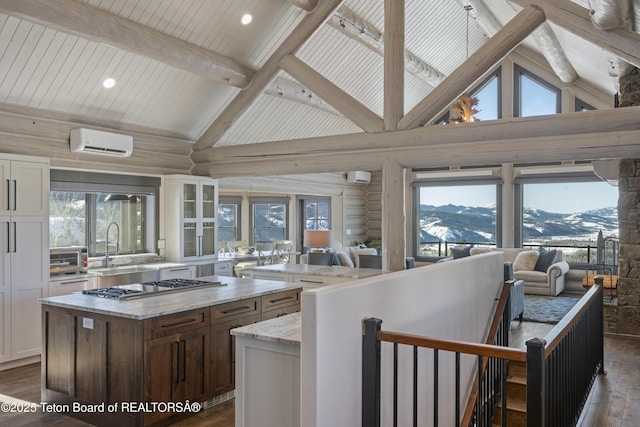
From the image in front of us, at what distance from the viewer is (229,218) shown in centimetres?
1241

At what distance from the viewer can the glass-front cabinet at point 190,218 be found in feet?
23.7

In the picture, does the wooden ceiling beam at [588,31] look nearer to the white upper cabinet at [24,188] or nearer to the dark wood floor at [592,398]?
the dark wood floor at [592,398]

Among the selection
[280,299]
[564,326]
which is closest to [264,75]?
[280,299]

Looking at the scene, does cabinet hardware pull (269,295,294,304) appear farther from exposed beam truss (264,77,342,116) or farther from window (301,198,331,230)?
window (301,198,331,230)

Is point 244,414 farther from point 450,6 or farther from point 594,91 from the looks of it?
point 594,91

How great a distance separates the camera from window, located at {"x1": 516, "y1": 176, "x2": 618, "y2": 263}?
10.1 m

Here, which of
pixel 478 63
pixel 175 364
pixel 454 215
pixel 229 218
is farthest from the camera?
pixel 229 218

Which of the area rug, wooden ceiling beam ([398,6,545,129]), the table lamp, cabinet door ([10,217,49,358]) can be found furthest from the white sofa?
cabinet door ([10,217,49,358])

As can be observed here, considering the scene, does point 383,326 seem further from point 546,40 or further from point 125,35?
point 546,40

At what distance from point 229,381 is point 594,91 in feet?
29.6

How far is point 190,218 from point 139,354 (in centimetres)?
409

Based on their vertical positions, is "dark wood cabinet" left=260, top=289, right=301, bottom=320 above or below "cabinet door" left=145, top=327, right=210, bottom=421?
above

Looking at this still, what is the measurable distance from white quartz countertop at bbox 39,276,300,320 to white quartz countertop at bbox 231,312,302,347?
848 mm

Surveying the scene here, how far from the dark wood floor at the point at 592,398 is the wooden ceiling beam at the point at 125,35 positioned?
3.25 m
